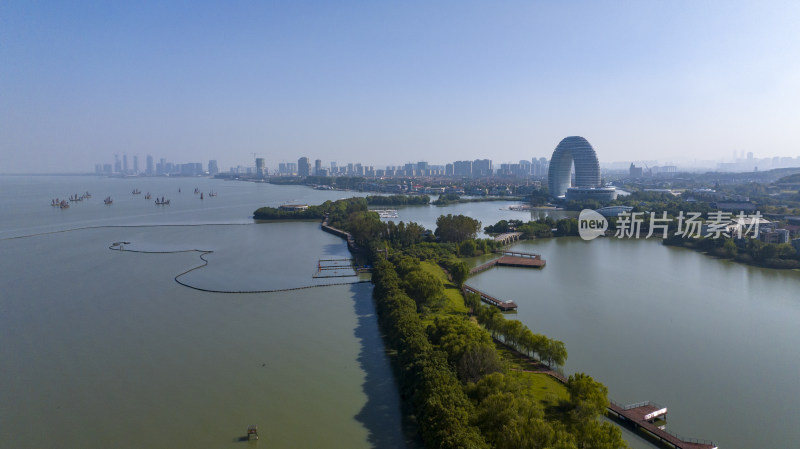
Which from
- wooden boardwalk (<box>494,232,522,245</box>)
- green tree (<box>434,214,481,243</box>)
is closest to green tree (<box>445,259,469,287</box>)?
green tree (<box>434,214,481,243</box>)

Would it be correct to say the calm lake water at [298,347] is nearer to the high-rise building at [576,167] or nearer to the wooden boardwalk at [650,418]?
the wooden boardwalk at [650,418]

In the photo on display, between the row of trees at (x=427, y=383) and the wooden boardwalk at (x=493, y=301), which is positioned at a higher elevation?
the row of trees at (x=427, y=383)

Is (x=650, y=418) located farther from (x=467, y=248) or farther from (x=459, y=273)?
(x=467, y=248)

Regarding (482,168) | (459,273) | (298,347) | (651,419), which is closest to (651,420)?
(651,419)

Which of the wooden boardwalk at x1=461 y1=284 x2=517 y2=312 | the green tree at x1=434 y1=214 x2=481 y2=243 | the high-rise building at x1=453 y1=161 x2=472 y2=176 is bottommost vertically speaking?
the wooden boardwalk at x1=461 y1=284 x2=517 y2=312

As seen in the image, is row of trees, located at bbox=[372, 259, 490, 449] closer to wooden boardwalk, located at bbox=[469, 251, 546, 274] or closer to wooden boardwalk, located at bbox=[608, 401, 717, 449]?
wooden boardwalk, located at bbox=[608, 401, 717, 449]

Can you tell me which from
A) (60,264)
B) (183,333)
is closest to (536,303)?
(183,333)

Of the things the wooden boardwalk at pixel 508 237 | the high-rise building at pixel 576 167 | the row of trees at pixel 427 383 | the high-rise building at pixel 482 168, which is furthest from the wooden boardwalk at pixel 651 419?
the high-rise building at pixel 482 168
